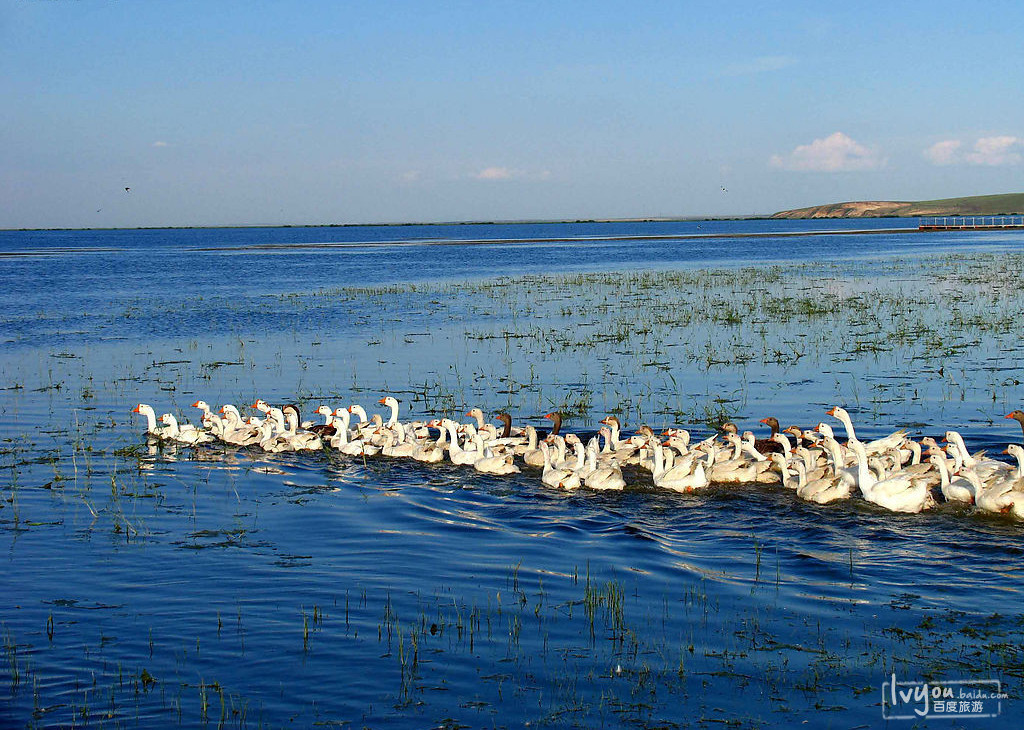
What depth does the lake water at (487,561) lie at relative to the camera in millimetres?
9234

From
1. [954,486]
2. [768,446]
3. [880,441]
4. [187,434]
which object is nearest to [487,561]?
[954,486]

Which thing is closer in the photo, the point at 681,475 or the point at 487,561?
the point at 487,561

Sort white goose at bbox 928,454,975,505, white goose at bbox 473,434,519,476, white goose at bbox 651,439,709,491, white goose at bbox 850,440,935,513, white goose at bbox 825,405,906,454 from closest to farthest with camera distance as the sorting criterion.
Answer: white goose at bbox 850,440,935,513, white goose at bbox 928,454,975,505, white goose at bbox 651,439,709,491, white goose at bbox 825,405,906,454, white goose at bbox 473,434,519,476

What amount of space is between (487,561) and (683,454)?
17.8ft

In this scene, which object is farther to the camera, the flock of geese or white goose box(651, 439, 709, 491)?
white goose box(651, 439, 709, 491)

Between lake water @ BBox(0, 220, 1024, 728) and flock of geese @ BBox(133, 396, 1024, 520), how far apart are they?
37 centimetres

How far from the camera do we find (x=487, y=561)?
12789 millimetres

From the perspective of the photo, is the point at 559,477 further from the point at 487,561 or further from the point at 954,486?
the point at 954,486

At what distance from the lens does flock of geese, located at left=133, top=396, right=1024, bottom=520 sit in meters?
14.3

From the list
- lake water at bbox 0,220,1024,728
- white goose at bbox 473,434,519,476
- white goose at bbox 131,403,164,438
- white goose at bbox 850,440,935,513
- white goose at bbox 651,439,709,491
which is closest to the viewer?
lake water at bbox 0,220,1024,728

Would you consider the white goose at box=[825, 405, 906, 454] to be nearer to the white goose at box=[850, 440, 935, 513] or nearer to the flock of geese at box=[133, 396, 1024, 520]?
the flock of geese at box=[133, 396, 1024, 520]

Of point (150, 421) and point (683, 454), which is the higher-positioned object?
point (150, 421)

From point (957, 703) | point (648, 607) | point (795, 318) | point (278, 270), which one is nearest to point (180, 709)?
point (648, 607)

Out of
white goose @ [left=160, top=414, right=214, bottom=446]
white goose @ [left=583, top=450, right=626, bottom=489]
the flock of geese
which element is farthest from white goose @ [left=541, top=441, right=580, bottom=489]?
white goose @ [left=160, top=414, right=214, bottom=446]
